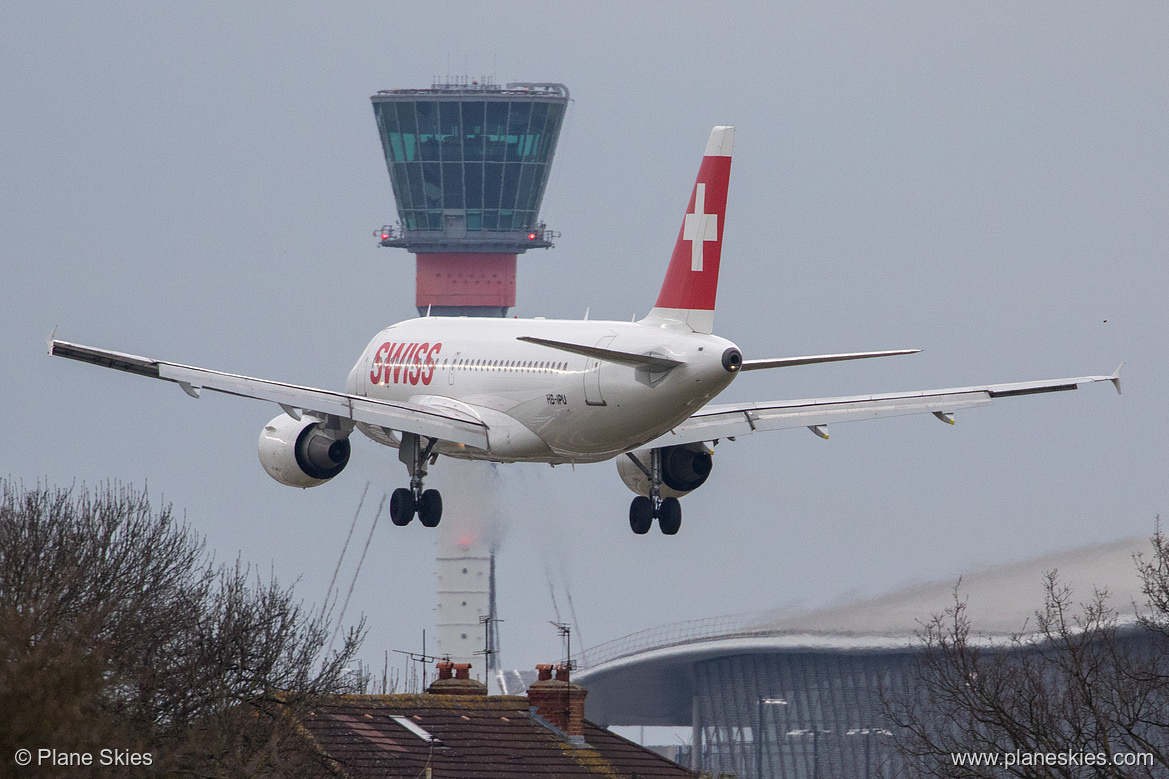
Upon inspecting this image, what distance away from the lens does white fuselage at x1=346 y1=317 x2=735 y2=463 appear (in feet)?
169

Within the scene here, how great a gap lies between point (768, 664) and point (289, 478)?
90.9 m

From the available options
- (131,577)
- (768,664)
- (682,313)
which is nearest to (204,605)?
(131,577)

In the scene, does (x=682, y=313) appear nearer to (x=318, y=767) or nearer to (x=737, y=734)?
(x=318, y=767)

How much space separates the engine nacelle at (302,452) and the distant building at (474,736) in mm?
6155

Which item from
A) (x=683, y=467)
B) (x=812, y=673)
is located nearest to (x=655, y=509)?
(x=683, y=467)

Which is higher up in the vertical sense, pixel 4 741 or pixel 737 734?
pixel 737 734

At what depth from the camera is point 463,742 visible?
64.1 metres

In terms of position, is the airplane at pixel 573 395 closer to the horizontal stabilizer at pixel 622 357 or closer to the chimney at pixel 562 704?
the horizontal stabilizer at pixel 622 357

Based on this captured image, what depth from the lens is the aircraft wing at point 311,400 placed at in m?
53.1

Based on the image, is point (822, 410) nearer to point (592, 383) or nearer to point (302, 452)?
point (592, 383)

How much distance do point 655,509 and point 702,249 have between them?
31.3 ft

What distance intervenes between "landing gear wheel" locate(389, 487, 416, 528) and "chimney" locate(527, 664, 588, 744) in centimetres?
1031

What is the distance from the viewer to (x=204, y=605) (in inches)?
2437

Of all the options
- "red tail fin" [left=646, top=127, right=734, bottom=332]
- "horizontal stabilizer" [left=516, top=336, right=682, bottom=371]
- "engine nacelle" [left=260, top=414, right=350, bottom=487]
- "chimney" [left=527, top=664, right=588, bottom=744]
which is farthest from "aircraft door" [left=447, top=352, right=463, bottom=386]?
"chimney" [left=527, top=664, right=588, bottom=744]
